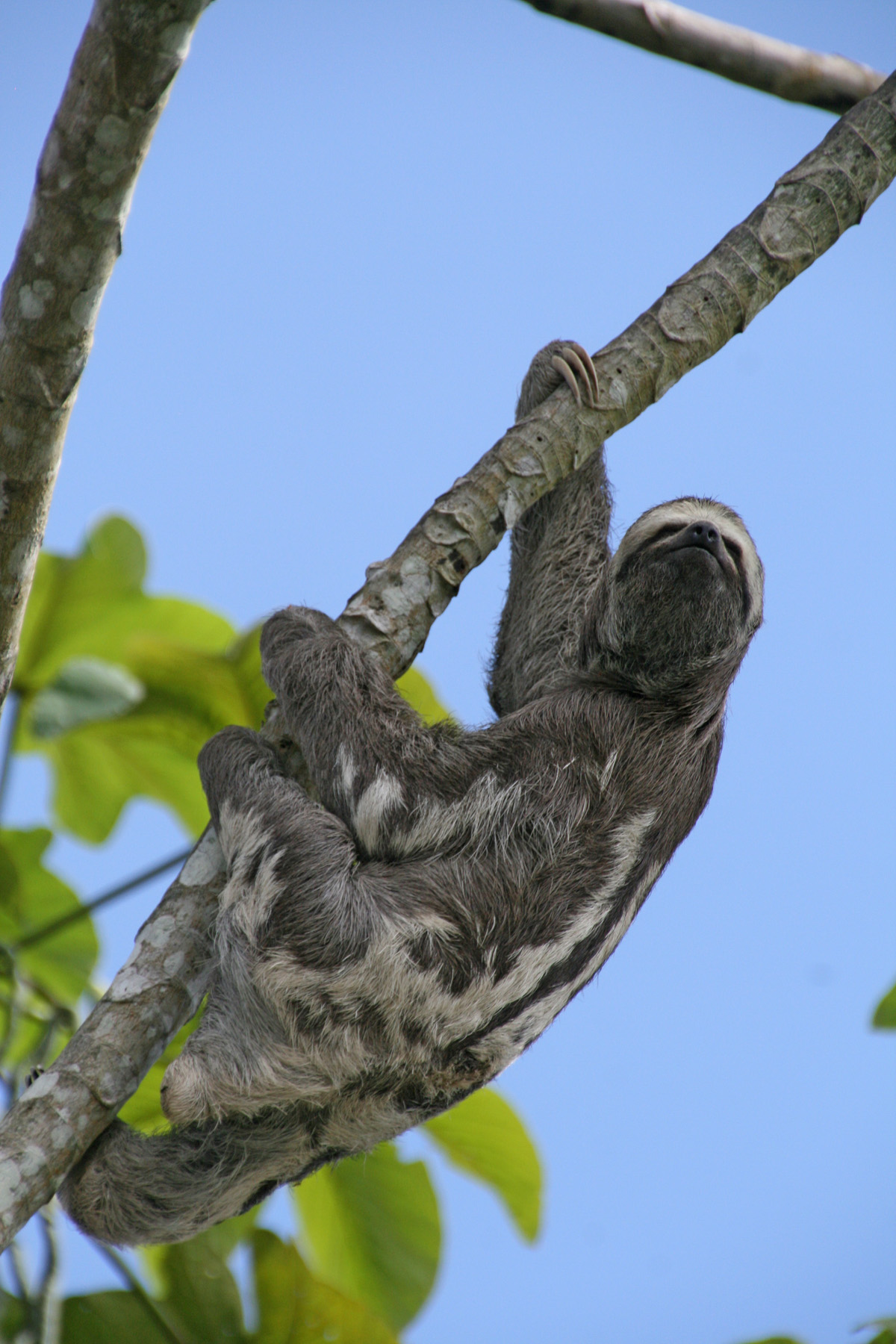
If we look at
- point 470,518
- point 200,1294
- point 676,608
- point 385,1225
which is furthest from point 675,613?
A: point 200,1294

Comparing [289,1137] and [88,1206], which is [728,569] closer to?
[289,1137]

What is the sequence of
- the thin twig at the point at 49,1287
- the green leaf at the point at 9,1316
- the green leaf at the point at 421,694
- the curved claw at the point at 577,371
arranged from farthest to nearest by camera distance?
the green leaf at the point at 421,694 → the curved claw at the point at 577,371 → the green leaf at the point at 9,1316 → the thin twig at the point at 49,1287

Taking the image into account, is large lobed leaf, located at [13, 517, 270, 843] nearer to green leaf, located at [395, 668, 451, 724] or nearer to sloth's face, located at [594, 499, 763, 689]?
green leaf, located at [395, 668, 451, 724]

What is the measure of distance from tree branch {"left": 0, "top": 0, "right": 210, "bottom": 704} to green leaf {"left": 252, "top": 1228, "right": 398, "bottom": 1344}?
262 centimetres

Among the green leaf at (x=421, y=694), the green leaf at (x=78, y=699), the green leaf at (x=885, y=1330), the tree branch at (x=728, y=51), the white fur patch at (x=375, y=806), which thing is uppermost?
the tree branch at (x=728, y=51)

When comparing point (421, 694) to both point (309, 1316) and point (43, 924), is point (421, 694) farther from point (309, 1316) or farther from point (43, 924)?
point (309, 1316)

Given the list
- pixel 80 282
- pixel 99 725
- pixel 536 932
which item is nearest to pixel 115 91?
pixel 80 282

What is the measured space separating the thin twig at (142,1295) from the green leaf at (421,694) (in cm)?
247

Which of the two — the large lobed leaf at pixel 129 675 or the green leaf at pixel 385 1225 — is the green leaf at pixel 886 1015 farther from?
the large lobed leaf at pixel 129 675

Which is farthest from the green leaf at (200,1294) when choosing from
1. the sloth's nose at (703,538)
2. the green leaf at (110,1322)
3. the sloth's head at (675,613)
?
the sloth's nose at (703,538)

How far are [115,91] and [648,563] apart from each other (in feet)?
10.2

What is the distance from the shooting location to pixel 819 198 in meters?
4.92

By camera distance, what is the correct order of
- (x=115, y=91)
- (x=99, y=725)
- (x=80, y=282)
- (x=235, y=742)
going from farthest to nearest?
(x=99, y=725) < (x=235, y=742) < (x=80, y=282) < (x=115, y=91)

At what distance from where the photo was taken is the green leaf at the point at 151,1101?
4492 mm
